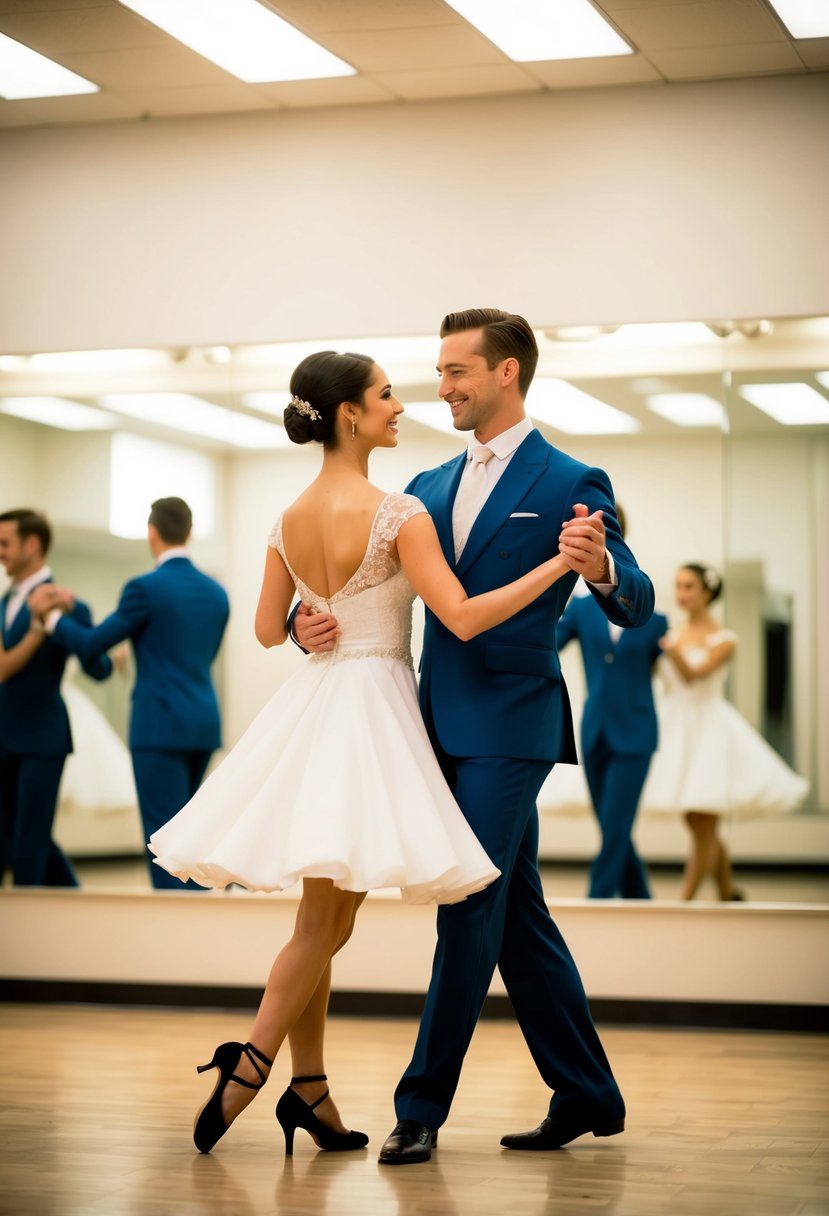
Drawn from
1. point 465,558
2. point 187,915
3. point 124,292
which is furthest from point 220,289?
point 465,558

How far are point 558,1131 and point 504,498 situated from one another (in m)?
1.40

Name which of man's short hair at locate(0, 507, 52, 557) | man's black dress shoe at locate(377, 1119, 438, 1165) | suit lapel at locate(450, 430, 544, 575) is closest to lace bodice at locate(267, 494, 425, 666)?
suit lapel at locate(450, 430, 544, 575)

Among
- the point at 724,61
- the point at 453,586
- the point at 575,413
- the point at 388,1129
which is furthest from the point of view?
the point at 575,413

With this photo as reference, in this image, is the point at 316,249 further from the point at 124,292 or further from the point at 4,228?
the point at 4,228

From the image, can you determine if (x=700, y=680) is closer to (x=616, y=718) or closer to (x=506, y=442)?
(x=616, y=718)

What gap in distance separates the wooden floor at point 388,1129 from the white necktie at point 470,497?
1344mm

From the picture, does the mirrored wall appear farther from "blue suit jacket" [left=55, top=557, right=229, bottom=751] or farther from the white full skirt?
the white full skirt

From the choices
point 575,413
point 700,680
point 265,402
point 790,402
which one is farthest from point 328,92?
point 700,680

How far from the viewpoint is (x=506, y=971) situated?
12.0ft

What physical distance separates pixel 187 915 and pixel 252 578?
1217 millimetres

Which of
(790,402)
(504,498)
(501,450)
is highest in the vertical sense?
(790,402)

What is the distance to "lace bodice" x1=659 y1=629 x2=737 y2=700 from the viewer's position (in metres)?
5.71

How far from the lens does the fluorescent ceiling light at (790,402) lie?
5.60m

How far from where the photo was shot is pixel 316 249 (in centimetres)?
582
